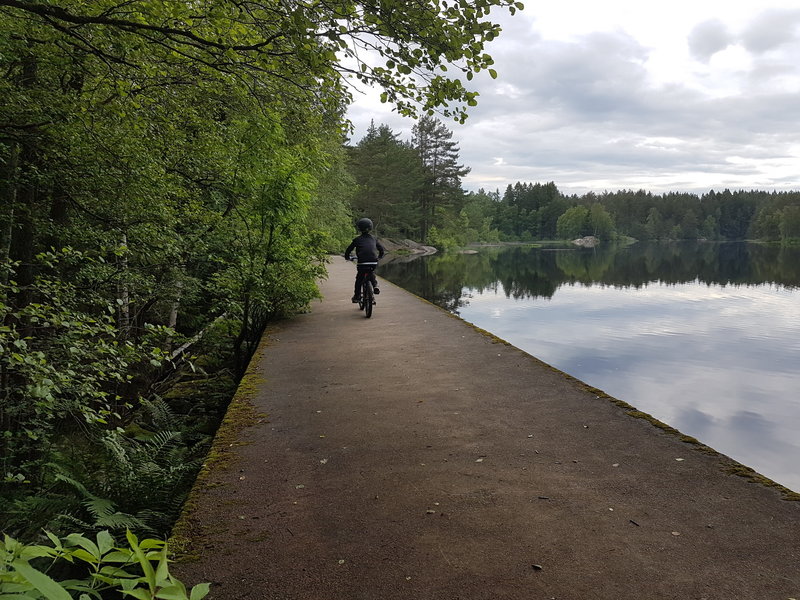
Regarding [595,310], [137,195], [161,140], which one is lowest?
[595,310]

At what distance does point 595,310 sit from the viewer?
20172 millimetres

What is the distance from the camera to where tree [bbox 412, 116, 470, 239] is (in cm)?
6128

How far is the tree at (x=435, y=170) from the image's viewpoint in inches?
2413

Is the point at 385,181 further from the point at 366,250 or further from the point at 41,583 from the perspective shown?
the point at 41,583

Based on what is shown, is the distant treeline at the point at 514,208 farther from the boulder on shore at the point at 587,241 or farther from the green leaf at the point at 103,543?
the green leaf at the point at 103,543

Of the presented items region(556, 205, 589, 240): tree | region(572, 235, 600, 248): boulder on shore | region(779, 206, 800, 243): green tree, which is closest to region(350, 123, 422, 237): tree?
region(572, 235, 600, 248): boulder on shore

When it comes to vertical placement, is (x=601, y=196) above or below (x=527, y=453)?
above

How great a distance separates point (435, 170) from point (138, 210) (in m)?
58.6

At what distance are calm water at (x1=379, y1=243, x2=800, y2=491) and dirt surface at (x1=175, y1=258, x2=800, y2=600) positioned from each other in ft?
16.9

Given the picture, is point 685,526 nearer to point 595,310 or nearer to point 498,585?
point 498,585

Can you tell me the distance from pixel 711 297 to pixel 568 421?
24401 mm

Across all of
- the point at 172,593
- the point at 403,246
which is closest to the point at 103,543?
the point at 172,593

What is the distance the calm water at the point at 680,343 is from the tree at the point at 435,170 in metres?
33.4

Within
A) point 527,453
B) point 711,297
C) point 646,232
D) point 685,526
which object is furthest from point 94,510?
point 646,232
